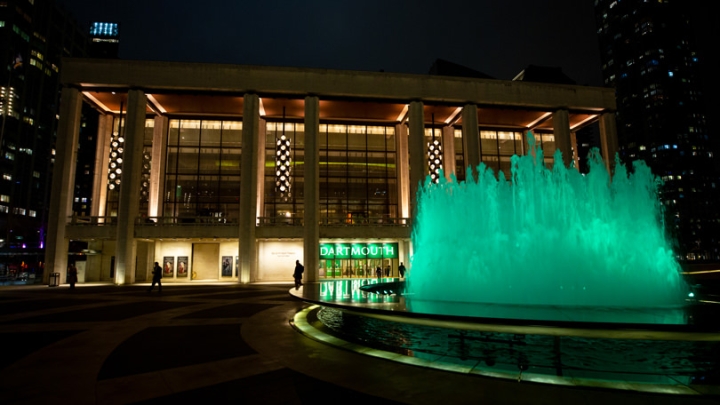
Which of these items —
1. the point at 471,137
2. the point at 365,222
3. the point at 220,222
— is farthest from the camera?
the point at 365,222

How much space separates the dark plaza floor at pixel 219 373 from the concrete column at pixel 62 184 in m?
22.5

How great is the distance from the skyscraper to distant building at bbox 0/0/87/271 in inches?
6702

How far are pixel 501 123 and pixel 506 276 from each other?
33610 millimetres

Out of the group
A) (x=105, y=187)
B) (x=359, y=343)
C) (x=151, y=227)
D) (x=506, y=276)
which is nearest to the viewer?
(x=359, y=343)

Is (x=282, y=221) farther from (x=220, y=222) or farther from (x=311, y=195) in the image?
(x=220, y=222)

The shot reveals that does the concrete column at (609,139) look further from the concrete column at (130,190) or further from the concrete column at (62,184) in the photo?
the concrete column at (62,184)

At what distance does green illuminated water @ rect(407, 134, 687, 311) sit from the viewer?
10.7 m

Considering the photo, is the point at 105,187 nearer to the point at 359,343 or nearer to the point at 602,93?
the point at 359,343

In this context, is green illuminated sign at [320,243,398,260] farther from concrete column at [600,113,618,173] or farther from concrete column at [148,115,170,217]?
concrete column at [600,113,618,173]

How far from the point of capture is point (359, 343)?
313 inches

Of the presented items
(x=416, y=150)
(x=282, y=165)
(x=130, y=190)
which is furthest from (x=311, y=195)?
(x=130, y=190)

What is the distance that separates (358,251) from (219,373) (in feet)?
96.6

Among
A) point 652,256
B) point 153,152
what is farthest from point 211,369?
point 153,152

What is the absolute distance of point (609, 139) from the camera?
3691 centimetres
